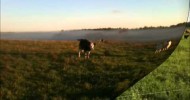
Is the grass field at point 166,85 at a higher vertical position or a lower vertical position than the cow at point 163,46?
lower

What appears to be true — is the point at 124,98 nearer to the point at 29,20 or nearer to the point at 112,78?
the point at 112,78

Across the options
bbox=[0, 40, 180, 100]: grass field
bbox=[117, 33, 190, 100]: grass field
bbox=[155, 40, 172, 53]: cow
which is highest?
bbox=[155, 40, 172, 53]: cow

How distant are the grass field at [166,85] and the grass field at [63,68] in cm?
292

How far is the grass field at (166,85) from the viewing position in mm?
7570

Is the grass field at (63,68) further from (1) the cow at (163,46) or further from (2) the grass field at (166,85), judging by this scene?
(2) the grass field at (166,85)

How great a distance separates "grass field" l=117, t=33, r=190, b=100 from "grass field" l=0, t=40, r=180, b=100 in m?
2.92

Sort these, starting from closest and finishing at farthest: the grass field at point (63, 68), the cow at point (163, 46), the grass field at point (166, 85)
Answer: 1. the grass field at point (63, 68)
2. the cow at point (163, 46)
3. the grass field at point (166, 85)

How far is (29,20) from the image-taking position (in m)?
3.77

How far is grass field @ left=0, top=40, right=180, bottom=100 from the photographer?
394 cm

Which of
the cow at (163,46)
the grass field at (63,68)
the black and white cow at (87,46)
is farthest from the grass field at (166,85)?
the black and white cow at (87,46)

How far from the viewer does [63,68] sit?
13.6ft

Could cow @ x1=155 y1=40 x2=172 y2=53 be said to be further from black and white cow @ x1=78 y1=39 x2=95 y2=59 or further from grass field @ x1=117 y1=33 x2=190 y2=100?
grass field @ x1=117 y1=33 x2=190 y2=100

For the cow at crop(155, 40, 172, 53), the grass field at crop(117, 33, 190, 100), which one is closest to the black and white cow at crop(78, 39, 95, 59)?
the cow at crop(155, 40, 172, 53)

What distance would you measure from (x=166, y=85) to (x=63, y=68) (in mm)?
4442
